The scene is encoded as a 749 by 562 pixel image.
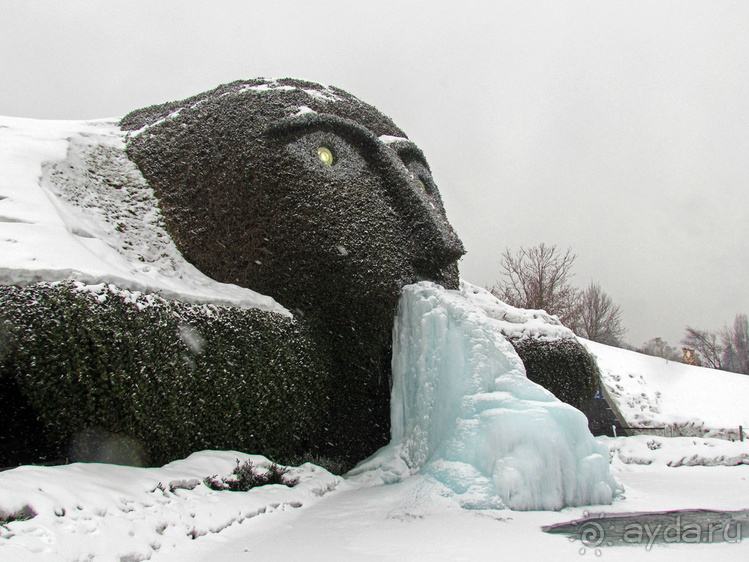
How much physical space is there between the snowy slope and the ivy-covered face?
6217mm

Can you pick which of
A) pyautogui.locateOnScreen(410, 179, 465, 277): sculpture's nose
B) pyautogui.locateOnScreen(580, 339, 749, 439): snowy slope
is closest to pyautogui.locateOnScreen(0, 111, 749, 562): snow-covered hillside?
pyautogui.locateOnScreen(410, 179, 465, 277): sculpture's nose

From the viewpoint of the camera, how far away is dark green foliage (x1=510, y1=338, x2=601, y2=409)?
24.7ft

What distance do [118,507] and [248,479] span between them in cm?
134

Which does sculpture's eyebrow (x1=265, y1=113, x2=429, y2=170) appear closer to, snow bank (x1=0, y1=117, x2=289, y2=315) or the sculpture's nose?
the sculpture's nose

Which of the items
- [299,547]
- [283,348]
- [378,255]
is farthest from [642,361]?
[299,547]

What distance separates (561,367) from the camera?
25.2ft

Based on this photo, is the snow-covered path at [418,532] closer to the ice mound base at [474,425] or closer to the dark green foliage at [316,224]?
the ice mound base at [474,425]

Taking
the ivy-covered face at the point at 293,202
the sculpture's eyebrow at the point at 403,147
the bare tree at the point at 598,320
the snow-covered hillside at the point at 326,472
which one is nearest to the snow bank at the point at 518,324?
the snow-covered hillside at the point at 326,472

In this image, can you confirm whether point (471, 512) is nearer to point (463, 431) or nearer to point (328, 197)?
point (463, 431)

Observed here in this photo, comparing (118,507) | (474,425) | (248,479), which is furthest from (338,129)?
(118,507)

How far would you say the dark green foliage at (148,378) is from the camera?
3689 millimetres

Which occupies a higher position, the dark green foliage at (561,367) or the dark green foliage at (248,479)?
the dark green foliage at (561,367)

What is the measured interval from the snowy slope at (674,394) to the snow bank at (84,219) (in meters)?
8.08

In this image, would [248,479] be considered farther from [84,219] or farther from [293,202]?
[84,219]
